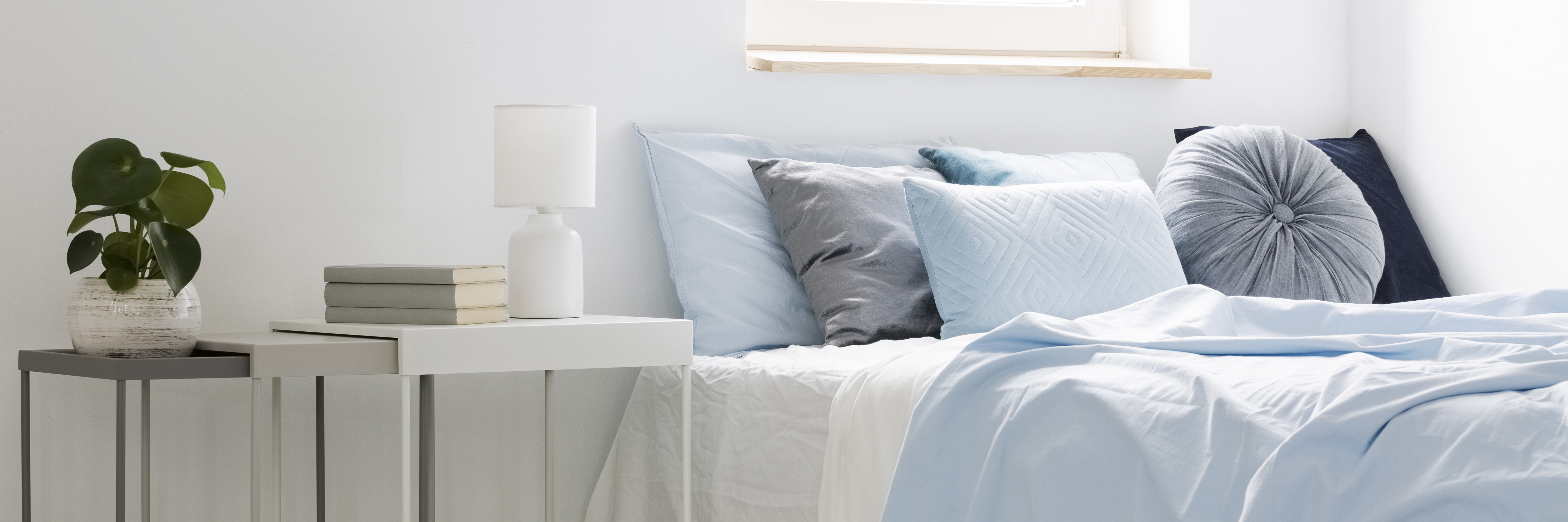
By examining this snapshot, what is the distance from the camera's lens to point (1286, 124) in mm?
2754

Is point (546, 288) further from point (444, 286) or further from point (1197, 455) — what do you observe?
point (1197, 455)

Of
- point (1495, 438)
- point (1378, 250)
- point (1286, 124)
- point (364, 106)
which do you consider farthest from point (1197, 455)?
point (1286, 124)

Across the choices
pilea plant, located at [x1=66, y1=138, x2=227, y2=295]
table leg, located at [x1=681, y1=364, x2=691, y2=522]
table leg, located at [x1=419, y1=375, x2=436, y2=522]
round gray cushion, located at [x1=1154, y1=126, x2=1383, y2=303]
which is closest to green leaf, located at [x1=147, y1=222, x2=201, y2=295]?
pilea plant, located at [x1=66, y1=138, x2=227, y2=295]

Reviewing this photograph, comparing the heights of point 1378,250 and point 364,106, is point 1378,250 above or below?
below

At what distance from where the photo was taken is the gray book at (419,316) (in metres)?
1.64

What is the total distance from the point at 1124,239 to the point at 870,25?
876 millimetres

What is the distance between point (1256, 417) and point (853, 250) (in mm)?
1029

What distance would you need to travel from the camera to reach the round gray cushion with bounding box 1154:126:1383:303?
2137mm

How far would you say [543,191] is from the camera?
1.81 metres

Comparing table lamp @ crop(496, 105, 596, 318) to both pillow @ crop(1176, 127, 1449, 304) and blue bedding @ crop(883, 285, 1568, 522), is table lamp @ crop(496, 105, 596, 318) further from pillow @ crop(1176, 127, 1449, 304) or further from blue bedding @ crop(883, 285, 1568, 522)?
pillow @ crop(1176, 127, 1449, 304)

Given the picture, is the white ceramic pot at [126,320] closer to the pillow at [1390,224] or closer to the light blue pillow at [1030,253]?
the light blue pillow at [1030,253]

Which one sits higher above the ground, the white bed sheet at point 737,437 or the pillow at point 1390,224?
the pillow at point 1390,224

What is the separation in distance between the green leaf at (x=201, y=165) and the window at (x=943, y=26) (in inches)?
43.5

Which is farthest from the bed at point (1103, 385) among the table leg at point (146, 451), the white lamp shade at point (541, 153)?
the table leg at point (146, 451)
